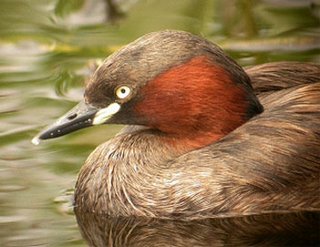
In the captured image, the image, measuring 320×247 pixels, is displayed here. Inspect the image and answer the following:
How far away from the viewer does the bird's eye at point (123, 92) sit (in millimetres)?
8570

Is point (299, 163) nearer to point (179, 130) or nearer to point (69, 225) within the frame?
point (179, 130)

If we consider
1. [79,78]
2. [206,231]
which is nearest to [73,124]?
[206,231]

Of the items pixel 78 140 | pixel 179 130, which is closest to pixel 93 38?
pixel 78 140

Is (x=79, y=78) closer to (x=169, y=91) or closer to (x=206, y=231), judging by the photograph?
(x=169, y=91)

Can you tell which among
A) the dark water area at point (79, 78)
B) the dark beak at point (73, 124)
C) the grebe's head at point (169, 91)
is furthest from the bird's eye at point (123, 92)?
the dark water area at point (79, 78)

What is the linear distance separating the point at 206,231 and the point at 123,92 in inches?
35.4

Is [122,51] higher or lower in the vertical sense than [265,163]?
higher

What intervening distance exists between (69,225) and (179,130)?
32.9 inches

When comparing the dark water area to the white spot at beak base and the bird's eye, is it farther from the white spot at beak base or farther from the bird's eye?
the bird's eye

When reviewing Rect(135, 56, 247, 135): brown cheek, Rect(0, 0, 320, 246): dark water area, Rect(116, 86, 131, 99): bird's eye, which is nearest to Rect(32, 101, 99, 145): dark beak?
Rect(116, 86, 131, 99): bird's eye

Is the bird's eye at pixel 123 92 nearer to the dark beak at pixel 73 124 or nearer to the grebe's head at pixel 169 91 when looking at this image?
the grebe's head at pixel 169 91

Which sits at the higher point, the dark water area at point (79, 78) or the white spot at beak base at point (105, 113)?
the white spot at beak base at point (105, 113)

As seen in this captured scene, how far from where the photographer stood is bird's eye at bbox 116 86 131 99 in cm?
857

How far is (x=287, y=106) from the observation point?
8.69 m
